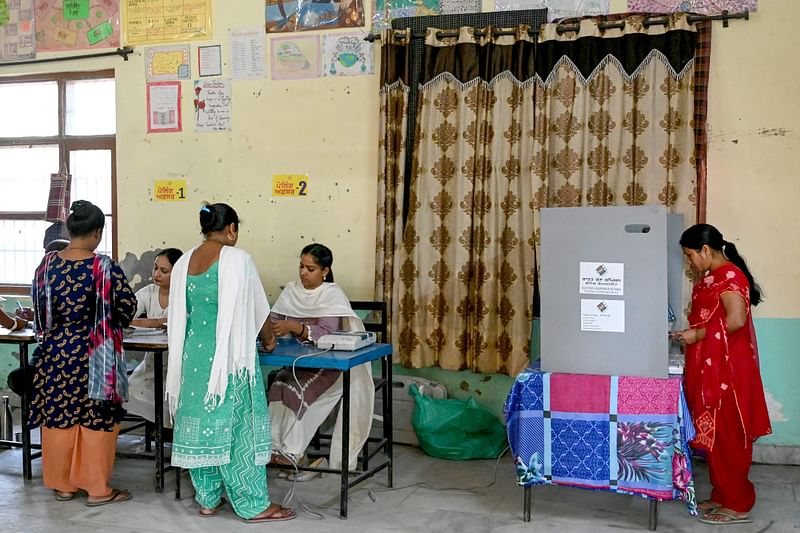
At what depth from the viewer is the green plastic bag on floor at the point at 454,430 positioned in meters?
4.47

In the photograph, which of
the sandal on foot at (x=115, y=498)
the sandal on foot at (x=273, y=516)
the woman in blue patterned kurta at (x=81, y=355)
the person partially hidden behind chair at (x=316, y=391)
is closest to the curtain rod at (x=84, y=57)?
the woman in blue patterned kurta at (x=81, y=355)

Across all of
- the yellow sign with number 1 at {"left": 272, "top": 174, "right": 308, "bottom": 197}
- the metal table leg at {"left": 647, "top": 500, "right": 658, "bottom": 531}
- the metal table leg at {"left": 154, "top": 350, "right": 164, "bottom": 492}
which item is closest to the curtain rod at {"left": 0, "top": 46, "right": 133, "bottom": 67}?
the yellow sign with number 1 at {"left": 272, "top": 174, "right": 308, "bottom": 197}

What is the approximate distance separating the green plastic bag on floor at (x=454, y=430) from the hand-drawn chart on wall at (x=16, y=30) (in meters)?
3.70

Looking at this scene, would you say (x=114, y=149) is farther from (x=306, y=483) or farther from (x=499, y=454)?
(x=499, y=454)

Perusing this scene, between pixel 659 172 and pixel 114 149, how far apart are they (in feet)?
11.8

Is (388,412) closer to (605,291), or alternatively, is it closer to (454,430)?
(454,430)

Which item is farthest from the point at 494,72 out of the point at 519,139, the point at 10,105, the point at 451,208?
the point at 10,105

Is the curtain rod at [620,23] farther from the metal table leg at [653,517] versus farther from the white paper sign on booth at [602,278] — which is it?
the metal table leg at [653,517]

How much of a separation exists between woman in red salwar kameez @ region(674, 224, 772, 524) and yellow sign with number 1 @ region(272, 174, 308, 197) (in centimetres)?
246

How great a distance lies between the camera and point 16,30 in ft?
18.6

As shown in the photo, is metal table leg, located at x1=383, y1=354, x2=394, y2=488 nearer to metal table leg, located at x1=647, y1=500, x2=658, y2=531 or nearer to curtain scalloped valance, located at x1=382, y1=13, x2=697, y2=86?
metal table leg, located at x1=647, y1=500, x2=658, y2=531

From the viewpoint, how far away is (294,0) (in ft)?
16.7

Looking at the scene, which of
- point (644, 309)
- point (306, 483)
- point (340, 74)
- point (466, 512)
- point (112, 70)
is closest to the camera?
point (644, 309)

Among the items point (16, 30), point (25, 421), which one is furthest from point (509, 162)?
point (16, 30)
